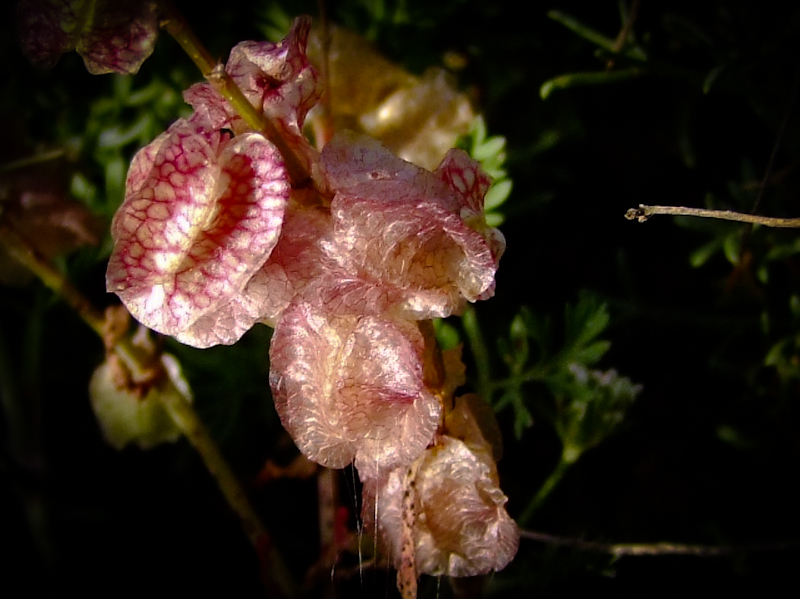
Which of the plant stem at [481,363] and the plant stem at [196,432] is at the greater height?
the plant stem at [196,432]

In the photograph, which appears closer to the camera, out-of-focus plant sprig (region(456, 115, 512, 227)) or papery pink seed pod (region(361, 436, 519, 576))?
papery pink seed pod (region(361, 436, 519, 576))

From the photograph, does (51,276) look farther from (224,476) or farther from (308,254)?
(308,254)

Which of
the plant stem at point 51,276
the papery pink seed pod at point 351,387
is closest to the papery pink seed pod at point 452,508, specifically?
the papery pink seed pod at point 351,387

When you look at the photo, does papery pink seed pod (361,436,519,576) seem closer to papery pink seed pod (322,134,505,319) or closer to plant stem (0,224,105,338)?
papery pink seed pod (322,134,505,319)

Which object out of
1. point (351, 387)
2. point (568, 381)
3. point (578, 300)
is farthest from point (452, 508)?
point (578, 300)

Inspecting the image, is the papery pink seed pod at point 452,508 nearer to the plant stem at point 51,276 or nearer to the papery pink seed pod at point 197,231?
the papery pink seed pod at point 197,231

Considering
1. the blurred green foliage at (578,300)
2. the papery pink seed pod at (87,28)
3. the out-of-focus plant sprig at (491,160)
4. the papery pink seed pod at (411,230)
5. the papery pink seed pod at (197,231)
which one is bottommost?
the blurred green foliage at (578,300)

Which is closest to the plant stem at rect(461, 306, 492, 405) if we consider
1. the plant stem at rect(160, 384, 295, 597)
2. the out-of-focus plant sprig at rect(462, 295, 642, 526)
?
the out-of-focus plant sprig at rect(462, 295, 642, 526)
